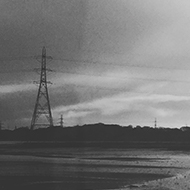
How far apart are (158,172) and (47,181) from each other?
8731 millimetres

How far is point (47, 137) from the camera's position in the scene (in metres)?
135

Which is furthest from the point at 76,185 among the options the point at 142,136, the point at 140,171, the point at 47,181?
the point at 142,136

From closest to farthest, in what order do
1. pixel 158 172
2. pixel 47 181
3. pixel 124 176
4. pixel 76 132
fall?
pixel 47 181
pixel 124 176
pixel 158 172
pixel 76 132

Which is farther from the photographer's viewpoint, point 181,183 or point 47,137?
point 47,137

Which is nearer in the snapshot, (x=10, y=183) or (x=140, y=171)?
(x=10, y=183)

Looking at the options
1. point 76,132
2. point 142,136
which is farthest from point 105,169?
point 76,132

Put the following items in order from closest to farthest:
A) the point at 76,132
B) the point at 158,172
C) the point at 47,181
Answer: the point at 47,181 → the point at 158,172 → the point at 76,132

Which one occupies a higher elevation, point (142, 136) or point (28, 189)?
point (142, 136)

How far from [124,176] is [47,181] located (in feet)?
16.6

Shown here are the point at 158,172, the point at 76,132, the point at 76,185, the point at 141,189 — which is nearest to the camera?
the point at 141,189

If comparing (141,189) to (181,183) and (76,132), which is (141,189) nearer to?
(181,183)

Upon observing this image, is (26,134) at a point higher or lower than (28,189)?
higher

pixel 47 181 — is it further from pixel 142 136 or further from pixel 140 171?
pixel 142 136

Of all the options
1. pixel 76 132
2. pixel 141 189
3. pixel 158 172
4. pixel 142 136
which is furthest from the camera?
pixel 76 132
